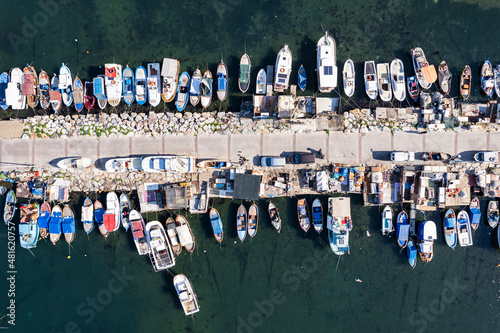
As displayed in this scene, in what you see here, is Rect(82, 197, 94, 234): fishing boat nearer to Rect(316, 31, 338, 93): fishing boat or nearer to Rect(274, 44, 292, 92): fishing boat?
Rect(274, 44, 292, 92): fishing boat

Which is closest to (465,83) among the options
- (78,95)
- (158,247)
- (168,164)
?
(168,164)

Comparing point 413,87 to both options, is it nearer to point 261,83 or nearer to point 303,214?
point 261,83

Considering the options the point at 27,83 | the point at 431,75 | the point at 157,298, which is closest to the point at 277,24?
the point at 431,75

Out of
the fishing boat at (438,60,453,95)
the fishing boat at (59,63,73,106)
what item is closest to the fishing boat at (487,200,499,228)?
the fishing boat at (438,60,453,95)

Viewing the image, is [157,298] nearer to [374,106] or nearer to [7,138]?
[7,138]

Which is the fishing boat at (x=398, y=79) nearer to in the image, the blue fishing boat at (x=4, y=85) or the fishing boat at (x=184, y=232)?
the fishing boat at (x=184, y=232)

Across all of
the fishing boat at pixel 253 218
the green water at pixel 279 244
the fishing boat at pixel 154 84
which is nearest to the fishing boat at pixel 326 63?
the green water at pixel 279 244
